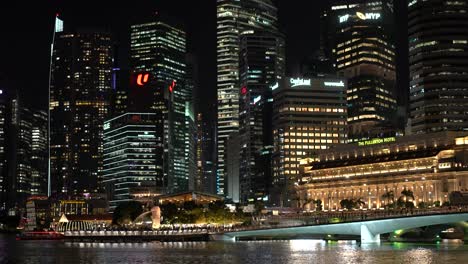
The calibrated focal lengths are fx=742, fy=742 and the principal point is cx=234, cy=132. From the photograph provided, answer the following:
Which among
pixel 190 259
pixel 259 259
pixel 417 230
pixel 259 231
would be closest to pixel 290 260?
pixel 259 259

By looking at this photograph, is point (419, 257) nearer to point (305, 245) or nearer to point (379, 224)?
point (379, 224)

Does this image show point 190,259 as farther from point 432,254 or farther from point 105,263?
point 432,254

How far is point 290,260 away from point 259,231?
200 ft

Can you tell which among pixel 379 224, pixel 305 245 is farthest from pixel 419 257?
pixel 305 245

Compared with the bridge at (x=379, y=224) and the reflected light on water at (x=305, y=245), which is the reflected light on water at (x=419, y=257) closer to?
the bridge at (x=379, y=224)

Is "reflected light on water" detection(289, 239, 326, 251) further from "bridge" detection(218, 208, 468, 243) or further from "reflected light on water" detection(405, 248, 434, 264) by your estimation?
"reflected light on water" detection(405, 248, 434, 264)

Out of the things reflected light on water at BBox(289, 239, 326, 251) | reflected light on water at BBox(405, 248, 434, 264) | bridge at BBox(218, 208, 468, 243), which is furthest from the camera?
reflected light on water at BBox(289, 239, 326, 251)

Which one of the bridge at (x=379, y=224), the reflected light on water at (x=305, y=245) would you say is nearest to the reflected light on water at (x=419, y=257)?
the bridge at (x=379, y=224)

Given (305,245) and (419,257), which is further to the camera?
(305,245)

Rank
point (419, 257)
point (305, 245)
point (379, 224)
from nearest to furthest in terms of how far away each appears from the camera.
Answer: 1. point (419, 257)
2. point (379, 224)
3. point (305, 245)

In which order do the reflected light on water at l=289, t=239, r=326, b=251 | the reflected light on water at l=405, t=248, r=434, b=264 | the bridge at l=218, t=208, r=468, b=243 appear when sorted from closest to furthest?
the reflected light on water at l=405, t=248, r=434, b=264 → the bridge at l=218, t=208, r=468, b=243 → the reflected light on water at l=289, t=239, r=326, b=251

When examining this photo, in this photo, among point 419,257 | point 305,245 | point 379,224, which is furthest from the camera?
point 305,245

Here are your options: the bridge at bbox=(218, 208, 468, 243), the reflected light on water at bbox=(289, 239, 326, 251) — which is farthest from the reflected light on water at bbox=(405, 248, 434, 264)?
the reflected light on water at bbox=(289, 239, 326, 251)

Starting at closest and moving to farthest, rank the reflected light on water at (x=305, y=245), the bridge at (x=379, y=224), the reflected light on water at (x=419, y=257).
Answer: the reflected light on water at (x=419, y=257)
the bridge at (x=379, y=224)
the reflected light on water at (x=305, y=245)
